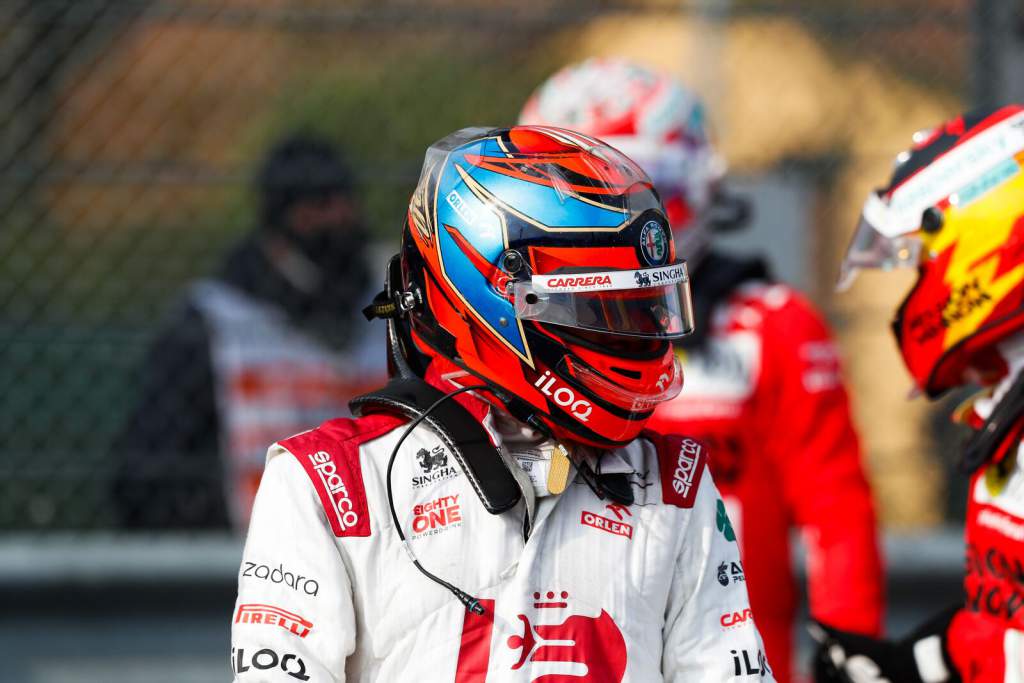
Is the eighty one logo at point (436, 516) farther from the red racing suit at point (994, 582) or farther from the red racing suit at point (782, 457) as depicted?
the red racing suit at point (782, 457)

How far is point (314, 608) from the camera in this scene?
2006 mm

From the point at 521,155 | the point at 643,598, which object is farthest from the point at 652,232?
the point at 643,598

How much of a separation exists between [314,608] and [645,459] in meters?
0.58

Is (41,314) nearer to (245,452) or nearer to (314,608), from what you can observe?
(245,452)

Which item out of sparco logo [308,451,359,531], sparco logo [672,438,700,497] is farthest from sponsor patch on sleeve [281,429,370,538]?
sparco logo [672,438,700,497]

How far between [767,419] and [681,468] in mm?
1416

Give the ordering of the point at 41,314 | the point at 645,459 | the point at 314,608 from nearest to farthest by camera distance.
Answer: the point at 314,608 → the point at 645,459 → the point at 41,314

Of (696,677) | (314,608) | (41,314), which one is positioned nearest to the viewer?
(314,608)

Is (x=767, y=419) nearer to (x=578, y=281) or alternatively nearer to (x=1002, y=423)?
(x=1002, y=423)

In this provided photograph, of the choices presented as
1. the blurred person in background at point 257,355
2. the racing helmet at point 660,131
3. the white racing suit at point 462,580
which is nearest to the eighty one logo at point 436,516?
the white racing suit at point 462,580

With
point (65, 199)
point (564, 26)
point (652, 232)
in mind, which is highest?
point (564, 26)

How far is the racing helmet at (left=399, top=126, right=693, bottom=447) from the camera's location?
7.06 feet

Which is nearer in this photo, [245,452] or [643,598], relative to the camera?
[643,598]

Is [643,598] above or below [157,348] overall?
below
